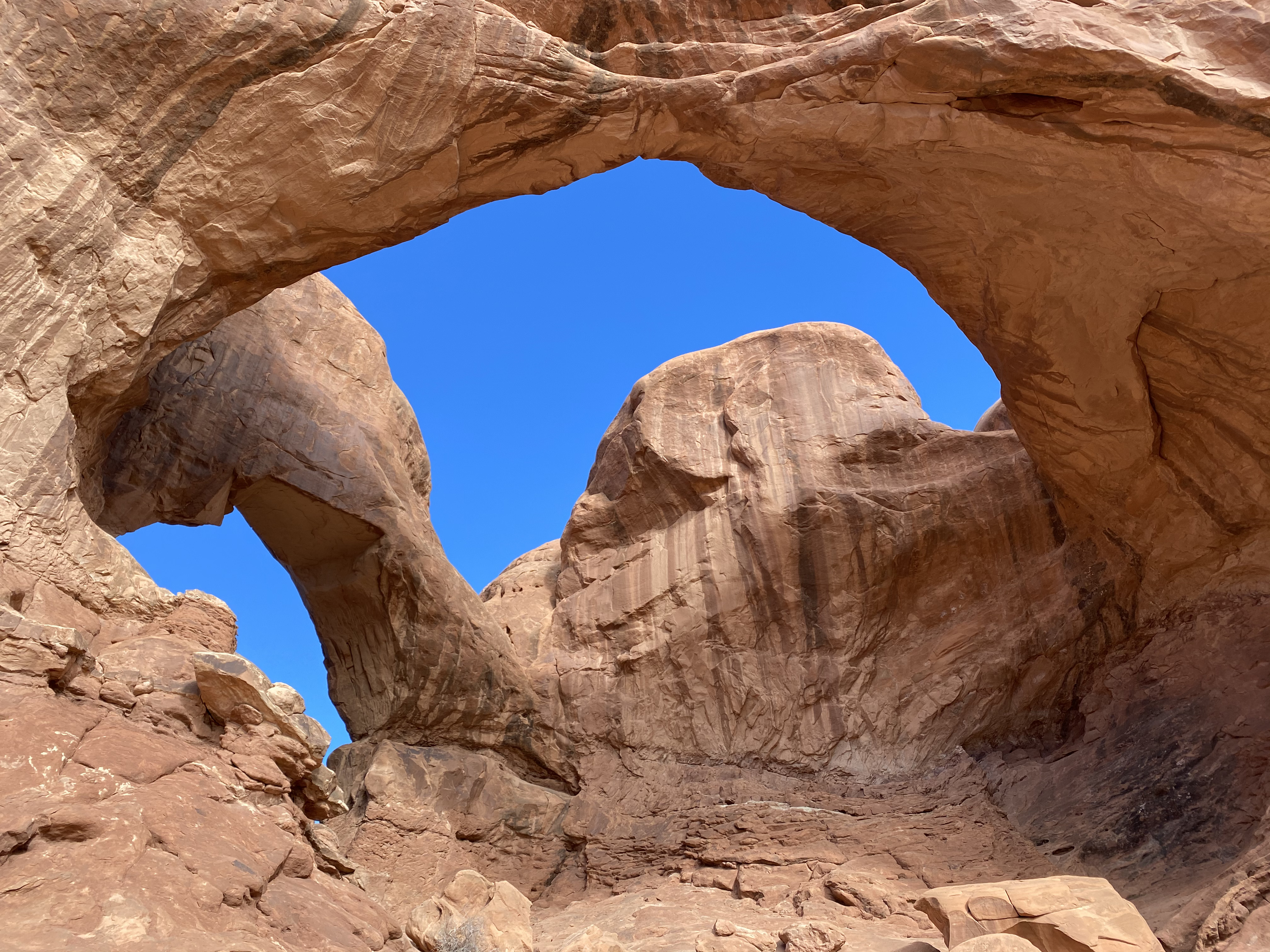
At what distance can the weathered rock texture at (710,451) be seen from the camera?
675cm

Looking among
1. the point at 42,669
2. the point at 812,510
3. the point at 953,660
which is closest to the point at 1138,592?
the point at 953,660

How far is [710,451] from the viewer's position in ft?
44.9

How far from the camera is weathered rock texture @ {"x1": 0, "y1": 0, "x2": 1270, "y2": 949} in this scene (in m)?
6.75

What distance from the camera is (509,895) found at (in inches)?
259

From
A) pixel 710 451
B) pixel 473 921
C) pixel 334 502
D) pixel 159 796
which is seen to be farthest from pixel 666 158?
pixel 159 796

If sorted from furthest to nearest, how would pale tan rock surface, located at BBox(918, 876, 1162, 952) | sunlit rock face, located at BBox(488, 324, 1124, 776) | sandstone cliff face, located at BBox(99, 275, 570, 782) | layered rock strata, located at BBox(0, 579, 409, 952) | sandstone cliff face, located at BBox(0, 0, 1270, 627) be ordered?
1. sunlit rock face, located at BBox(488, 324, 1124, 776)
2. sandstone cliff face, located at BBox(99, 275, 570, 782)
3. sandstone cliff face, located at BBox(0, 0, 1270, 627)
4. pale tan rock surface, located at BBox(918, 876, 1162, 952)
5. layered rock strata, located at BBox(0, 579, 409, 952)

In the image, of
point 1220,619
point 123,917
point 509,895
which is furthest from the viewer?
point 1220,619

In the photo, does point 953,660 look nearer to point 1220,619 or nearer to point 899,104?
point 1220,619

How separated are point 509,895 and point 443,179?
5.66 metres

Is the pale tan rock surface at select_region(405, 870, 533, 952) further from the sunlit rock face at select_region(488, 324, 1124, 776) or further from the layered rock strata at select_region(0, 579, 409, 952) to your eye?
the sunlit rock face at select_region(488, 324, 1124, 776)

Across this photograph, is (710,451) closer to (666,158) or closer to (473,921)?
(666,158)

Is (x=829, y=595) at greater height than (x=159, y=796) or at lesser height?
greater

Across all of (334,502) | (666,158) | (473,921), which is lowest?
(473,921)

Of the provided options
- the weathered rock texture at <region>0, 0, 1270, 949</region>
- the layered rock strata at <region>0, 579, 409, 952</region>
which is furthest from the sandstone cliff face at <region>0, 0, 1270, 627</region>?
the layered rock strata at <region>0, 579, 409, 952</region>
